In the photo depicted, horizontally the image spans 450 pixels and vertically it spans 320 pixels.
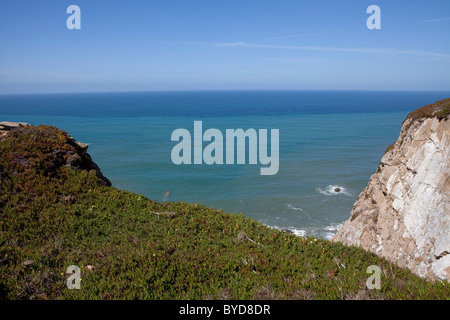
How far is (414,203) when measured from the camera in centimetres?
1588

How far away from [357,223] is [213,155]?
50.3m

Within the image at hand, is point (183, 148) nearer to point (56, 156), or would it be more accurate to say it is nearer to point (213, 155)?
point (213, 155)

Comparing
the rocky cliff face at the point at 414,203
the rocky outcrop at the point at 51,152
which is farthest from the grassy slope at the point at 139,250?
the rocky cliff face at the point at 414,203

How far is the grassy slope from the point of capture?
25.8ft

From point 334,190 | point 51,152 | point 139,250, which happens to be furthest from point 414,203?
point 334,190

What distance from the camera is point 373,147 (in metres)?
71.1

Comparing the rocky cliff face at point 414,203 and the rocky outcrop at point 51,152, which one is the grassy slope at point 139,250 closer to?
the rocky outcrop at point 51,152

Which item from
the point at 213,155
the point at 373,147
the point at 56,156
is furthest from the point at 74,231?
the point at 373,147

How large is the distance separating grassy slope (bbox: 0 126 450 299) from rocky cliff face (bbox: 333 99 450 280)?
389 centimetres

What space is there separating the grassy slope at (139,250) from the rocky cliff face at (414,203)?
3.89 meters

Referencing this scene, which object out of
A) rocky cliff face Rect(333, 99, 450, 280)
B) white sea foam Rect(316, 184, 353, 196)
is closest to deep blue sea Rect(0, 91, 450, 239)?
white sea foam Rect(316, 184, 353, 196)

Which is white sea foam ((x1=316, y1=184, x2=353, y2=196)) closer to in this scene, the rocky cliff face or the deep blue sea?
the deep blue sea

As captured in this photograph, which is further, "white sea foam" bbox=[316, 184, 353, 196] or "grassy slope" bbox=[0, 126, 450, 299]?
"white sea foam" bbox=[316, 184, 353, 196]

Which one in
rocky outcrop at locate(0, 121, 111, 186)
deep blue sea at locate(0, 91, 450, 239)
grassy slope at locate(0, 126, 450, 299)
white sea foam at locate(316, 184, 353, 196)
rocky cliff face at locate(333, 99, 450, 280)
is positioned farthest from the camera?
white sea foam at locate(316, 184, 353, 196)
